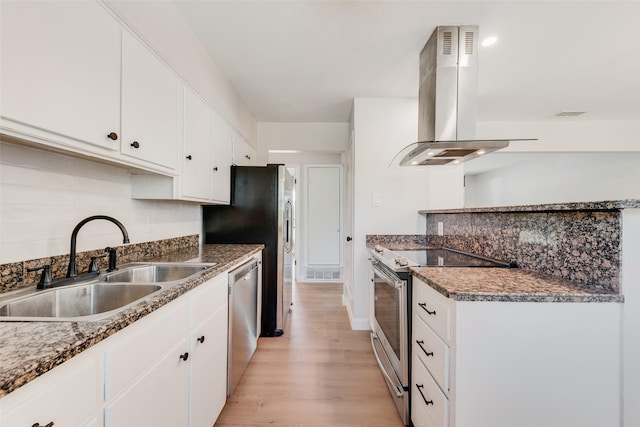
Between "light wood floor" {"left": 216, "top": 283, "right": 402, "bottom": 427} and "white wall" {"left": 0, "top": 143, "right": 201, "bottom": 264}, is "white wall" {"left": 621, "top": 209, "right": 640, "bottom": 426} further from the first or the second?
"white wall" {"left": 0, "top": 143, "right": 201, "bottom": 264}

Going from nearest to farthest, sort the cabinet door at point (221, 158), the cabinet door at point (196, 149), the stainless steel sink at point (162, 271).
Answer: the stainless steel sink at point (162, 271), the cabinet door at point (196, 149), the cabinet door at point (221, 158)

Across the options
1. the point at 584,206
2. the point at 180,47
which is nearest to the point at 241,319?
the point at 180,47

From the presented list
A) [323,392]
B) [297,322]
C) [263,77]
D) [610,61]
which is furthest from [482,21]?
[297,322]

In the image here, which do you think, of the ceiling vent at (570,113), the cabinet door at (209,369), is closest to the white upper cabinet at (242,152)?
the cabinet door at (209,369)

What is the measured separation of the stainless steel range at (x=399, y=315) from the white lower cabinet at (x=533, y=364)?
418 millimetres

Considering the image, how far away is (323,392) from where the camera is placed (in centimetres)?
182

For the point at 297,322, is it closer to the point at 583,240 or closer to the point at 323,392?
the point at 323,392

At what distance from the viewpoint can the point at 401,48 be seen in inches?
80.8

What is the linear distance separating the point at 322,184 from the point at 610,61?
3.47 meters

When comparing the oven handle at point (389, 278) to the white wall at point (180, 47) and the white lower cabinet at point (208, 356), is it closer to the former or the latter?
the white lower cabinet at point (208, 356)

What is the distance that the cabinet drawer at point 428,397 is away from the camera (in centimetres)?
109

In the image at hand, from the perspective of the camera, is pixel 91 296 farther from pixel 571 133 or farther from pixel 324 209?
pixel 571 133

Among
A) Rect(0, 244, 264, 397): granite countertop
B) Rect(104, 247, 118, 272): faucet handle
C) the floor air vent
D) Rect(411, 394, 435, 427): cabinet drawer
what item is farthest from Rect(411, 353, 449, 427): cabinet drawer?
the floor air vent

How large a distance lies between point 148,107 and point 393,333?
6.00 ft
